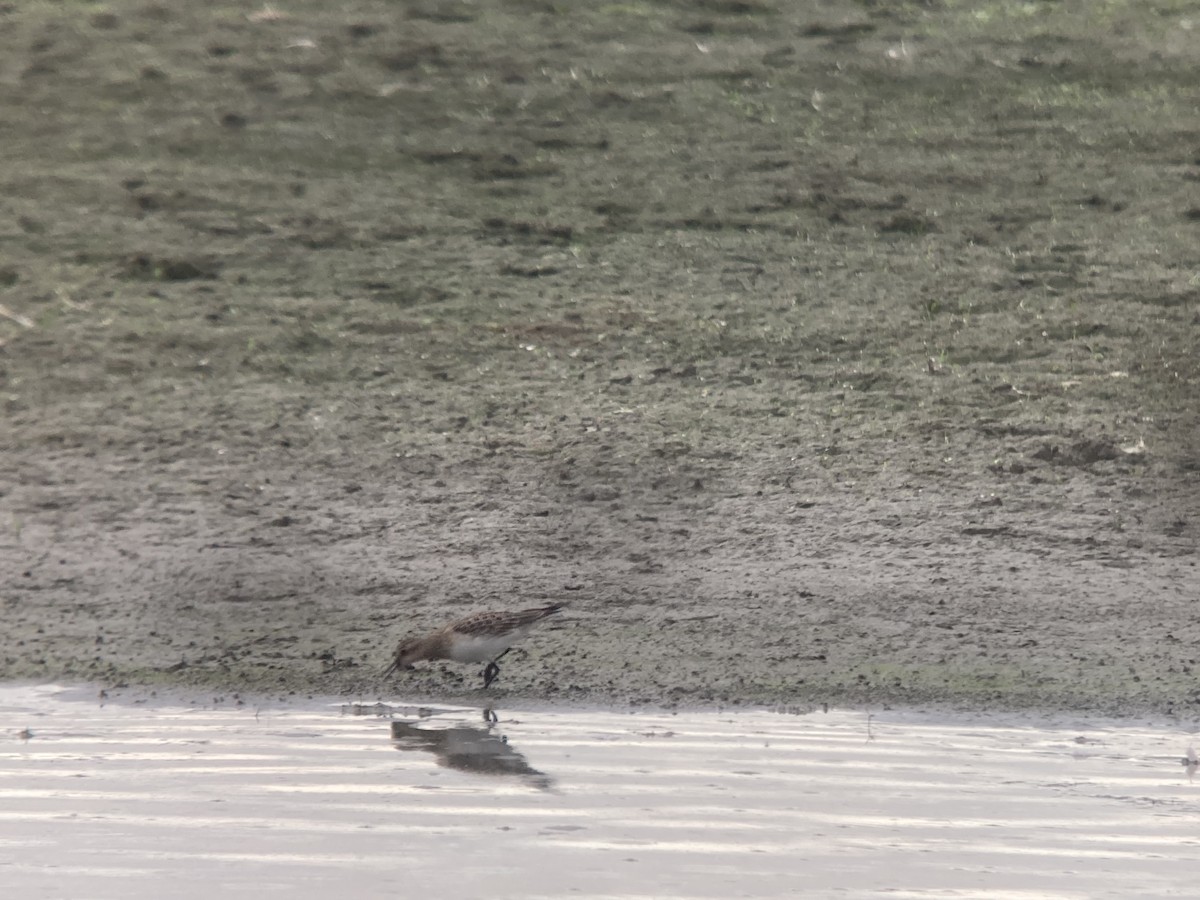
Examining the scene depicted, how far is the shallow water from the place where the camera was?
5613 mm

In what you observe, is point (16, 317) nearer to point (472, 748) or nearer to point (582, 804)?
point (472, 748)

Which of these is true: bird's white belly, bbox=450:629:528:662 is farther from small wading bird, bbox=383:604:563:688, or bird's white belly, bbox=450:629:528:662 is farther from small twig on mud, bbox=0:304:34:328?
small twig on mud, bbox=0:304:34:328

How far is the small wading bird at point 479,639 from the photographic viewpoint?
26.7ft

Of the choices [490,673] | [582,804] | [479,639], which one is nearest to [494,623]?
[479,639]

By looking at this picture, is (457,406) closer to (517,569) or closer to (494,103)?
(517,569)

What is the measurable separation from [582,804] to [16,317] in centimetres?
780

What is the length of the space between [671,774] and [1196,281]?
740 centimetres

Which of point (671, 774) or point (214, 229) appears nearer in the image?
point (671, 774)

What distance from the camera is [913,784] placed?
6613 millimetres

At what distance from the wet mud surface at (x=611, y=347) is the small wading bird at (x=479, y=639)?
232 mm

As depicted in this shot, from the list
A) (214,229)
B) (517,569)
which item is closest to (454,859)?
(517,569)

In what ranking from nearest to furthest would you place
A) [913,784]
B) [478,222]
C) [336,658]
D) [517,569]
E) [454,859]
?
[454,859], [913,784], [336,658], [517,569], [478,222]

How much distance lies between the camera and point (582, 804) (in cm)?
640

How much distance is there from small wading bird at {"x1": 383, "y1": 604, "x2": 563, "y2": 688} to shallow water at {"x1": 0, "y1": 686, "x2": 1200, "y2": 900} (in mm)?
248
